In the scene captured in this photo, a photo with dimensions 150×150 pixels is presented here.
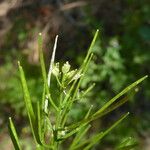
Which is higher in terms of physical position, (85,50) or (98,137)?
(85,50)

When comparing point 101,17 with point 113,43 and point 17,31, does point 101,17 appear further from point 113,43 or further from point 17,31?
point 17,31

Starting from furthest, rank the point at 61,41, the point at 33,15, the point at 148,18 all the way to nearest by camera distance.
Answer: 1. the point at 33,15
2. the point at 61,41
3. the point at 148,18

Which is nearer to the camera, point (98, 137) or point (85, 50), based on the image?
point (98, 137)

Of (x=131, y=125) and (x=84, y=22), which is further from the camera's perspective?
(x=84, y=22)

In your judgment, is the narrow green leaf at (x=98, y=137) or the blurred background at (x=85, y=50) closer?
the narrow green leaf at (x=98, y=137)

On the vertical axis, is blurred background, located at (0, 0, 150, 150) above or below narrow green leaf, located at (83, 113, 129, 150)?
above

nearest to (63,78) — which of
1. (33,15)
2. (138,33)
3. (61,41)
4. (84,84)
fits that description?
(84,84)

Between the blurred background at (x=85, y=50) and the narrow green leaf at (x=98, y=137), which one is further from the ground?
the blurred background at (x=85, y=50)

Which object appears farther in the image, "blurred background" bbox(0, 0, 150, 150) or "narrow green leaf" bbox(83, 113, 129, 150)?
"blurred background" bbox(0, 0, 150, 150)
